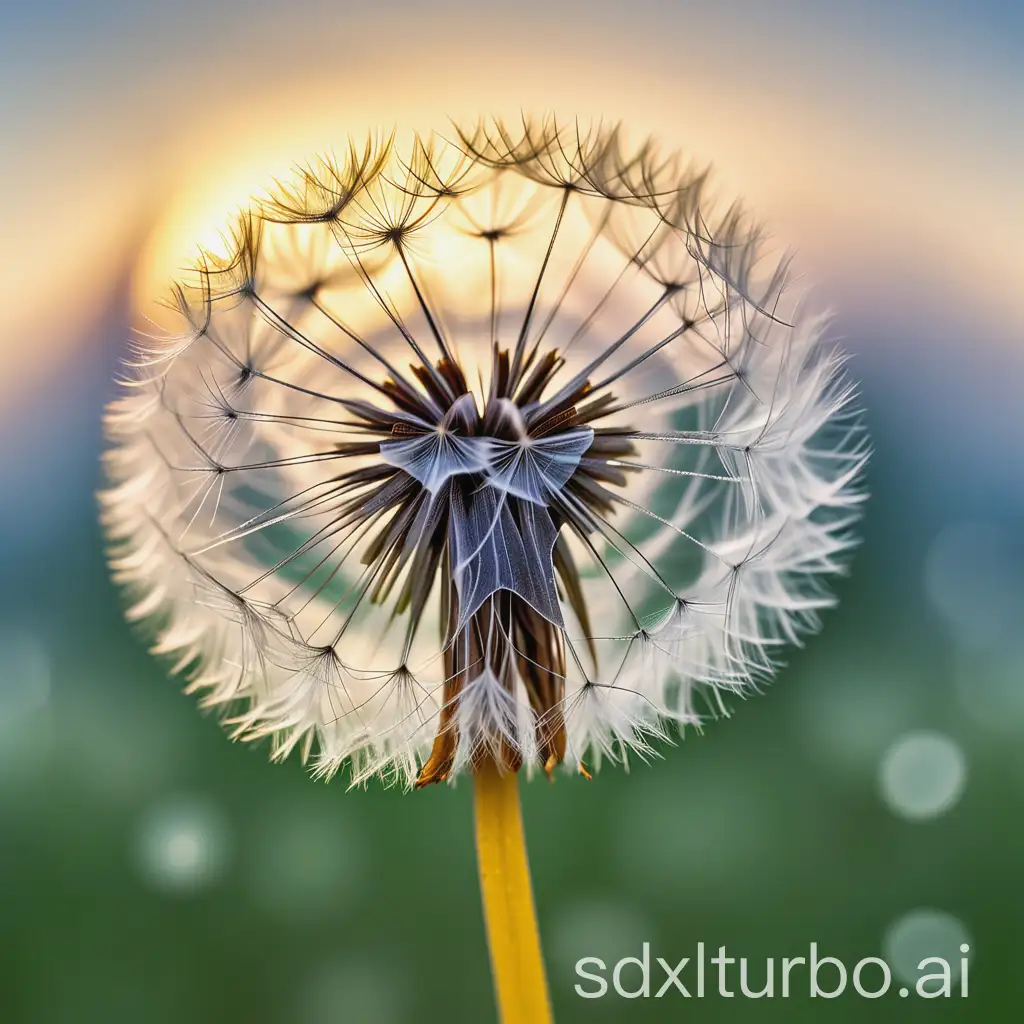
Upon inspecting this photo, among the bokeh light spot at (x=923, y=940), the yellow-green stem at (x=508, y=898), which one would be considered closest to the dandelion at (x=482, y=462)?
the yellow-green stem at (x=508, y=898)

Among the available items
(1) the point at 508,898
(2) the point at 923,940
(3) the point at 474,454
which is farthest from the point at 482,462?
(2) the point at 923,940

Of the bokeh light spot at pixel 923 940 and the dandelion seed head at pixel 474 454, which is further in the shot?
the bokeh light spot at pixel 923 940

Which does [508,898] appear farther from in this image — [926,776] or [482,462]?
[926,776]

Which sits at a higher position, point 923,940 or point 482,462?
point 482,462

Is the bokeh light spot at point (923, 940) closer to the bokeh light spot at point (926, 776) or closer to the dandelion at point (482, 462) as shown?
the bokeh light spot at point (926, 776)

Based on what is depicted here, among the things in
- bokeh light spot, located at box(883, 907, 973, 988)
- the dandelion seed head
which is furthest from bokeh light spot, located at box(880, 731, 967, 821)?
the dandelion seed head

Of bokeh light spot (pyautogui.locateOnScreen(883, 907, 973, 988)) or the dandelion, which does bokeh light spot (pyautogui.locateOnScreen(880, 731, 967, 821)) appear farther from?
the dandelion
